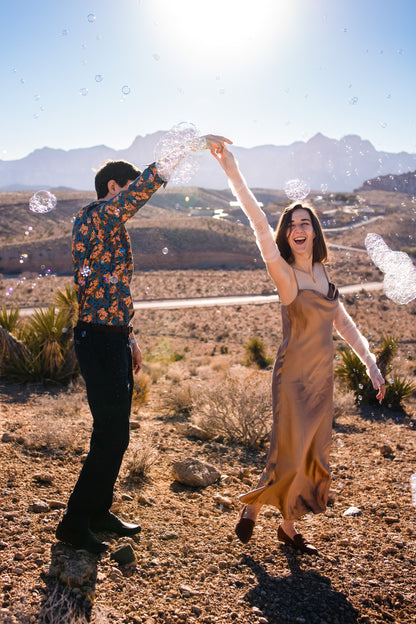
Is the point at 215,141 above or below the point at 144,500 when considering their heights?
above

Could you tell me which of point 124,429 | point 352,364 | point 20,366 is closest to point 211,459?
point 124,429

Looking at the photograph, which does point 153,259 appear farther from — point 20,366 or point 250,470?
point 250,470

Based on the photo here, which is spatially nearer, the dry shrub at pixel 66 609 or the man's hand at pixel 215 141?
the dry shrub at pixel 66 609

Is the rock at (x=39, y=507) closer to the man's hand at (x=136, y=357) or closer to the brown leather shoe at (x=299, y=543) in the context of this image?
the man's hand at (x=136, y=357)

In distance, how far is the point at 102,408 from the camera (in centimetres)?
294

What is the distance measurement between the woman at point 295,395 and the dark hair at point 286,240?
0.14 m

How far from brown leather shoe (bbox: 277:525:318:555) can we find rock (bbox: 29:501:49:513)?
1.58 meters

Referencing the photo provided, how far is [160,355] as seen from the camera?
14.1 m

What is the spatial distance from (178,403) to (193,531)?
342cm

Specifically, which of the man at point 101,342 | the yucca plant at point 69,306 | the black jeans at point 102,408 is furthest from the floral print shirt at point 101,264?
the yucca plant at point 69,306

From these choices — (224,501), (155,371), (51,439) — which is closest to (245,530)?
(224,501)

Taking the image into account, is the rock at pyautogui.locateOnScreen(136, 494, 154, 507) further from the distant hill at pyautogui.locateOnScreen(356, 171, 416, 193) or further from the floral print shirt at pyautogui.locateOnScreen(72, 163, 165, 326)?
the distant hill at pyautogui.locateOnScreen(356, 171, 416, 193)

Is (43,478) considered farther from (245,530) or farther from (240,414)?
(240,414)

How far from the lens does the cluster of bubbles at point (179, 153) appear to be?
2885 millimetres
